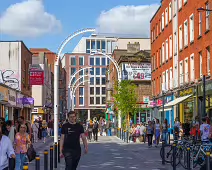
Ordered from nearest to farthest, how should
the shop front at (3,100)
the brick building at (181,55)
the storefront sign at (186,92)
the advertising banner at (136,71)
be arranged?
the brick building at (181,55) < the shop front at (3,100) < the storefront sign at (186,92) < the advertising banner at (136,71)

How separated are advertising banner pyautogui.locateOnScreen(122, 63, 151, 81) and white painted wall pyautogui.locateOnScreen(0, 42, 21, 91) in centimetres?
2257

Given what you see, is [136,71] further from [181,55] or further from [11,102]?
[11,102]

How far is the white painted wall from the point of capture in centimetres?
4659

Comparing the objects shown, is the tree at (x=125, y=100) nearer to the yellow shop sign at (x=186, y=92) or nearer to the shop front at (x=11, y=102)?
the yellow shop sign at (x=186, y=92)

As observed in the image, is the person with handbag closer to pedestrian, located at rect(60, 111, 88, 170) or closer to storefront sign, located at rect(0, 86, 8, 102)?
pedestrian, located at rect(60, 111, 88, 170)

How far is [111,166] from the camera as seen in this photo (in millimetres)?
17328

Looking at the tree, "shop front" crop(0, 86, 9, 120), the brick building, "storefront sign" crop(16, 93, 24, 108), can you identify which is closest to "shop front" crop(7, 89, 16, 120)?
"shop front" crop(0, 86, 9, 120)

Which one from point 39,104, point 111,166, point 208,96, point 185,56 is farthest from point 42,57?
Answer: point 111,166

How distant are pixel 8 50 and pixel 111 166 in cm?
3286

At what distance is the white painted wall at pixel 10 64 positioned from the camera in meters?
46.6

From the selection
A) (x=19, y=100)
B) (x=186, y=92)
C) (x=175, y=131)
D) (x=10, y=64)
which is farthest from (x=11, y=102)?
(x=175, y=131)

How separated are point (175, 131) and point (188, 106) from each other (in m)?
8.58

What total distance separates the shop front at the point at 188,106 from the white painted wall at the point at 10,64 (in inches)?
617

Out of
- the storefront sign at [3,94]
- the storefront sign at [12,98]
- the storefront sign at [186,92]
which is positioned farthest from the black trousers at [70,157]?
the storefront sign at [12,98]
